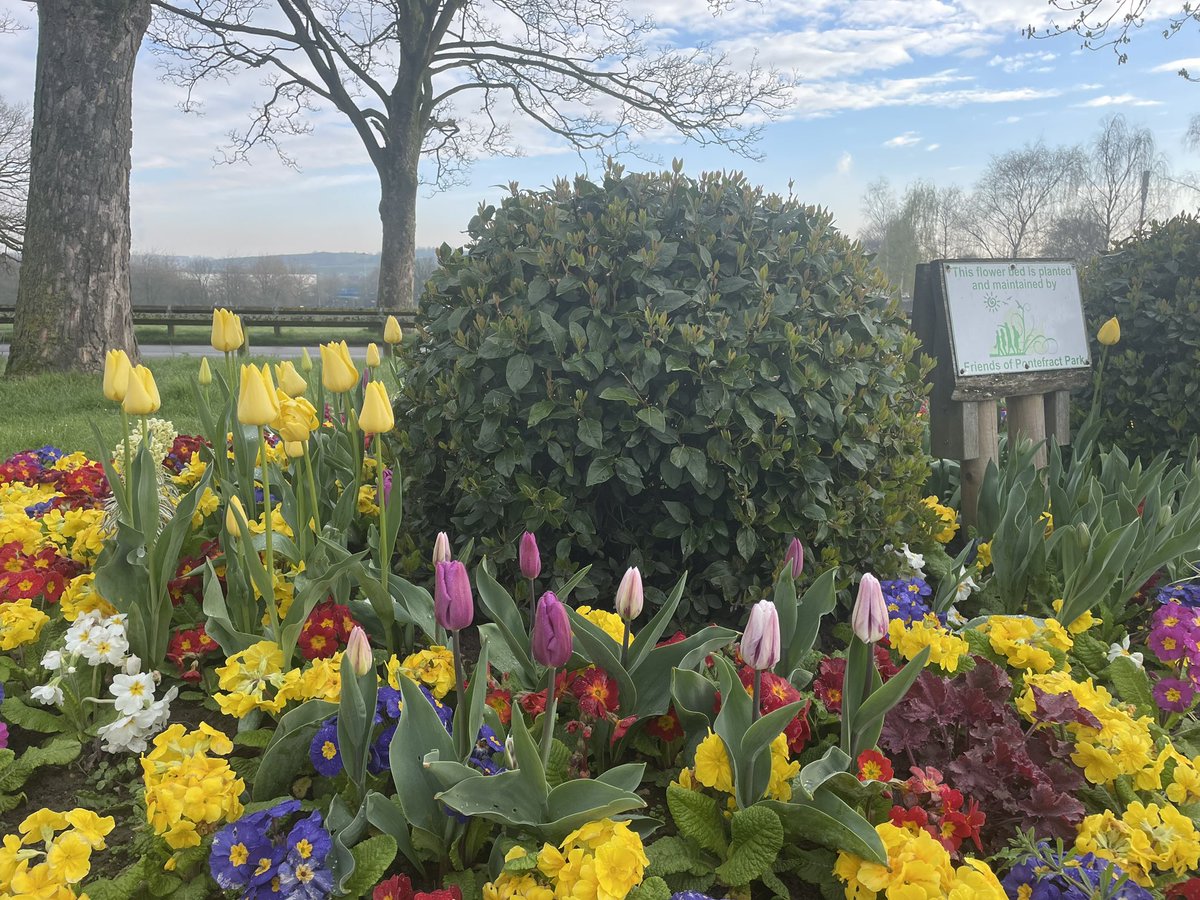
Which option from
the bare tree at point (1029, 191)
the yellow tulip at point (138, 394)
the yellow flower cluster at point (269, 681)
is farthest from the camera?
the bare tree at point (1029, 191)

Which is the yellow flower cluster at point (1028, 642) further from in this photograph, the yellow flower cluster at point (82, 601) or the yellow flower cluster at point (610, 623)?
the yellow flower cluster at point (82, 601)

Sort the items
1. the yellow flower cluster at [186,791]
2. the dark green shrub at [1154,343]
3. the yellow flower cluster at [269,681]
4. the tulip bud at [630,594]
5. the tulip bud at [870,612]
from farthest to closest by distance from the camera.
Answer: the dark green shrub at [1154,343]
the yellow flower cluster at [269,681]
the tulip bud at [630,594]
the yellow flower cluster at [186,791]
the tulip bud at [870,612]

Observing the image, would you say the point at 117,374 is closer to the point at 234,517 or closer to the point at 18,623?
the point at 234,517

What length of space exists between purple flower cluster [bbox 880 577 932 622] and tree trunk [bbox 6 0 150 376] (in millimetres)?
7716

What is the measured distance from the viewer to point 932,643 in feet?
7.21

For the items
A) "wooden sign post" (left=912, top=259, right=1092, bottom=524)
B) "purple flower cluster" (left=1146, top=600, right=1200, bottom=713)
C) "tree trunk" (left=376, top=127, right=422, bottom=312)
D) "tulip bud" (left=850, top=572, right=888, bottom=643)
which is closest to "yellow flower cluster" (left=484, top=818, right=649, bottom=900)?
"tulip bud" (left=850, top=572, right=888, bottom=643)

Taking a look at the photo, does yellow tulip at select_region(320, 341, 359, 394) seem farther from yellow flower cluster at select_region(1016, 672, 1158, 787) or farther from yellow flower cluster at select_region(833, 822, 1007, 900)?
yellow flower cluster at select_region(1016, 672, 1158, 787)

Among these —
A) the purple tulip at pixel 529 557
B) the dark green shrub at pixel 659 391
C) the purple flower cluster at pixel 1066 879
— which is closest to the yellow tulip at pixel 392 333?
the dark green shrub at pixel 659 391

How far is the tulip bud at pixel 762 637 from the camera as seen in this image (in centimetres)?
154

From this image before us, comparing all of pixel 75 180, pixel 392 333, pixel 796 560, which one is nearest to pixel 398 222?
pixel 75 180

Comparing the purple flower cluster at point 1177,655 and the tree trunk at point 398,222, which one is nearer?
the purple flower cluster at point 1177,655

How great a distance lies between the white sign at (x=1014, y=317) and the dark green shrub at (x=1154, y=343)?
636 millimetres

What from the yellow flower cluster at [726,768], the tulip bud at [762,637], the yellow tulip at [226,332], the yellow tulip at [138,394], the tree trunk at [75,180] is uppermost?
the tree trunk at [75,180]

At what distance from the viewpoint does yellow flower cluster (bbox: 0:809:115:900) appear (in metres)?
1.66
